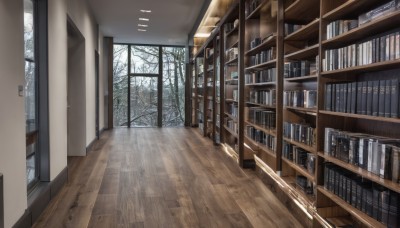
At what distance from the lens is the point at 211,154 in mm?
6328

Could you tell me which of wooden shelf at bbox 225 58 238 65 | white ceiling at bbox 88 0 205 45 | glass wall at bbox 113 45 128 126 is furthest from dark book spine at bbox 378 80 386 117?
glass wall at bbox 113 45 128 126

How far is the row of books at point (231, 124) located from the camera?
5942 millimetres

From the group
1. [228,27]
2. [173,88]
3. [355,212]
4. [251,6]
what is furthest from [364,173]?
[173,88]

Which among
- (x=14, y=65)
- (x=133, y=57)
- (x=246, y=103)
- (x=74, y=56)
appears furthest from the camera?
(x=133, y=57)

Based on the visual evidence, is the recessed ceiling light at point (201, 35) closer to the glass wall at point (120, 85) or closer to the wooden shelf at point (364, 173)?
the glass wall at point (120, 85)

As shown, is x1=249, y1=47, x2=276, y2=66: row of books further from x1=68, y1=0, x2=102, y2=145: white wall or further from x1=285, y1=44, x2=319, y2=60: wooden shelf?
x1=68, y1=0, x2=102, y2=145: white wall

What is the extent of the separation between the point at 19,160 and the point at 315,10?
10.2ft

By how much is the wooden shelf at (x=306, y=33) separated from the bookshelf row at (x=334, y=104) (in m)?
0.01

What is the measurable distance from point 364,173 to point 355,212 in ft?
1.01

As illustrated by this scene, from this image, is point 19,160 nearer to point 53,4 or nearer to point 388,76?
point 53,4

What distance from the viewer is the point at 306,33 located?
331 centimetres

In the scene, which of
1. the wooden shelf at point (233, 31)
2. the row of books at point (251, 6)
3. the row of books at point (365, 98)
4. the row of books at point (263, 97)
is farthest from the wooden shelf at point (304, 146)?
the wooden shelf at point (233, 31)

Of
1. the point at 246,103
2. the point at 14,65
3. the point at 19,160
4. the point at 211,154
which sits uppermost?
the point at 14,65

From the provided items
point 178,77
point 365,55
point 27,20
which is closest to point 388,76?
point 365,55
